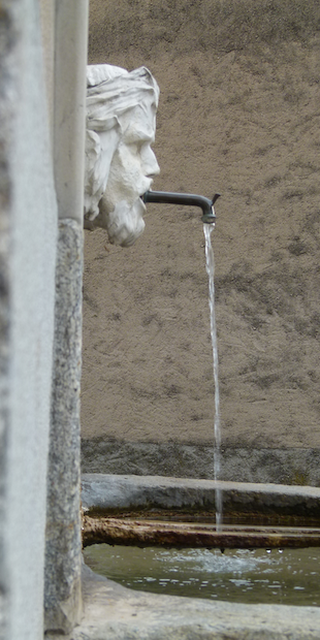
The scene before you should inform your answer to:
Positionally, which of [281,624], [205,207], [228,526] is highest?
[205,207]

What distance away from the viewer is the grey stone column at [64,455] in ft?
2.42

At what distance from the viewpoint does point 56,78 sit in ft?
2.42

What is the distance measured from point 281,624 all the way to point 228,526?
915 mm

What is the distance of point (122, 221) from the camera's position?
1062mm

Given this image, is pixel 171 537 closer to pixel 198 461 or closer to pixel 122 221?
pixel 122 221

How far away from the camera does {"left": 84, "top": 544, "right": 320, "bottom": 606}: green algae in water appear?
1.28m

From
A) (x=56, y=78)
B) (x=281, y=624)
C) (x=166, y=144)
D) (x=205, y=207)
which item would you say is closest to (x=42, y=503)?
(x=281, y=624)

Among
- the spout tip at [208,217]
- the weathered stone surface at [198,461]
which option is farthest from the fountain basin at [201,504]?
the weathered stone surface at [198,461]

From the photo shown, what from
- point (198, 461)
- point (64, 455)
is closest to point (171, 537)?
point (64, 455)

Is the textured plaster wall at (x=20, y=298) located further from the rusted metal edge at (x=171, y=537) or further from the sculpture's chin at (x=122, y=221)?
the rusted metal edge at (x=171, y=537)

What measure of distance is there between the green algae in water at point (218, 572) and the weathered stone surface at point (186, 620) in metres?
0.38

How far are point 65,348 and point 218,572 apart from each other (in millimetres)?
950

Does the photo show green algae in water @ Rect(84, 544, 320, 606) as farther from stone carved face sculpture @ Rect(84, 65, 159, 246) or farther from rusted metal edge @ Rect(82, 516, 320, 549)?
stone carved face sculpture @ Rect(84, 65, 159, 246)

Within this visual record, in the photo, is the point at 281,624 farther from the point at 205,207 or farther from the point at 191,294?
the point at 191,294
